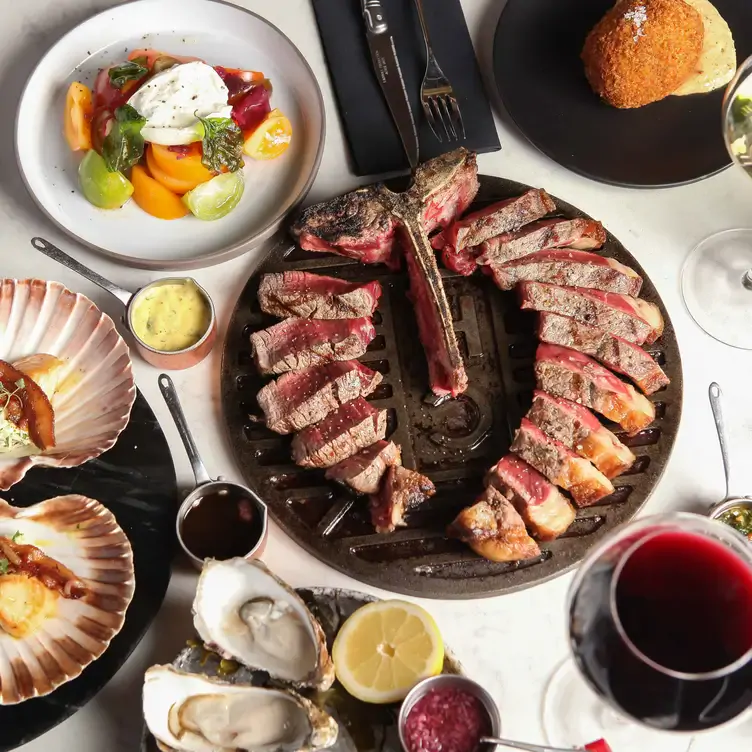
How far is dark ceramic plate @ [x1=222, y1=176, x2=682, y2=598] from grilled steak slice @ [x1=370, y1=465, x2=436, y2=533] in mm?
57

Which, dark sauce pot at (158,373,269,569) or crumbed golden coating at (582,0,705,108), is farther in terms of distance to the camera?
crumbed golden coating at (582,0,705,108)

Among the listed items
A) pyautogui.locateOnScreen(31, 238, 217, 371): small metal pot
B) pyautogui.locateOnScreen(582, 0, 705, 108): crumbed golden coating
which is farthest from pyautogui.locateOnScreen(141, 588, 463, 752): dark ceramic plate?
pyautogui.locateOnScreen(582, 0, 705, 108): crumbed golden coating

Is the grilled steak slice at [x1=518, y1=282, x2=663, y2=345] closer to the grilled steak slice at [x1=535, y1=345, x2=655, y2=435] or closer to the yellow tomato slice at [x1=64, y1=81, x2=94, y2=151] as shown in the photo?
the grilled steak slice at [x1=535, y1=345, x2=655, y2=435]

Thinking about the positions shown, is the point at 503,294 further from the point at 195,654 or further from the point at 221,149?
the point at 195,654

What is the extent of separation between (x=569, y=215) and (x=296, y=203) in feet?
2.93

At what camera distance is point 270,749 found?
6.98ft

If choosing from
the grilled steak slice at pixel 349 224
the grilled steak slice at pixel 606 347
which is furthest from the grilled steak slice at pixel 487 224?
the grilled steak slice at pixel 606 347

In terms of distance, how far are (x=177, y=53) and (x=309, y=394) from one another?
1.31 meters

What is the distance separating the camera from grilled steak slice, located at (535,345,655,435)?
2.55 m

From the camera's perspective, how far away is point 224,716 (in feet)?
7.11

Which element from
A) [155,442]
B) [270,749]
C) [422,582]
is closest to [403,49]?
[155,442]

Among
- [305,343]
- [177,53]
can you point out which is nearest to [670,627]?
[305,343]

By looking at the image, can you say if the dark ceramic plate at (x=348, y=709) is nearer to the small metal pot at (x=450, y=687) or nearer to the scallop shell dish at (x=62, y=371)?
the small metal pot at (x=450, y=687)

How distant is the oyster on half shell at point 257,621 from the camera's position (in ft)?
7.18
